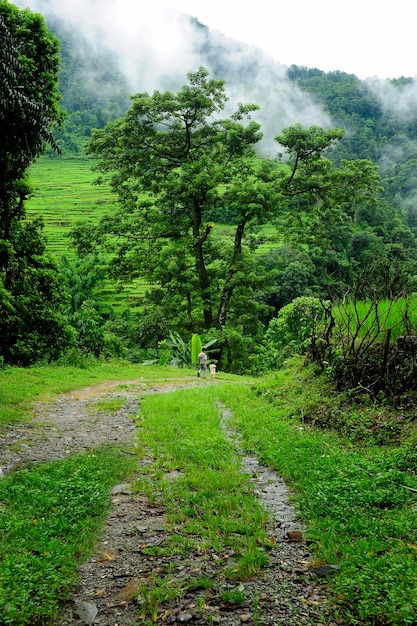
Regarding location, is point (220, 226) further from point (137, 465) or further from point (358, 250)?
point (137, 465)

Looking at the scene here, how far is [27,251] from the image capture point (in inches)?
826

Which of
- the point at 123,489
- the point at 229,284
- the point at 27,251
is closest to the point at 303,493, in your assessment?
the point at 123,489

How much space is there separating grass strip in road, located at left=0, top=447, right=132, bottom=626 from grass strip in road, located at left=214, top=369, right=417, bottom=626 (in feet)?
8.14

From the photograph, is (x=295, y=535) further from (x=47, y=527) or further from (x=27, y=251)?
(x=27, y=251)

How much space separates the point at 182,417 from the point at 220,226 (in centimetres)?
8014

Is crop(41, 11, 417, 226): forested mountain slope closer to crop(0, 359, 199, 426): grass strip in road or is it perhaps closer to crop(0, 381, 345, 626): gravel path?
crop(0, 359, 199, 426): grass strip in road

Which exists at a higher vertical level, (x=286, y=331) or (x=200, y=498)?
(x=200, y=498)

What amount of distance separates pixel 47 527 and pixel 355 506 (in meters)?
3.51

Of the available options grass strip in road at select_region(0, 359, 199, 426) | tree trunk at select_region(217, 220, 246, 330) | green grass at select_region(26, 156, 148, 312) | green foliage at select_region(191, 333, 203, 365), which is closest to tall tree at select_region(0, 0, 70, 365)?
grass strip in road at select_region(0, 359, 199, 426)

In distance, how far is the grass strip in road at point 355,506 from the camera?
399cm

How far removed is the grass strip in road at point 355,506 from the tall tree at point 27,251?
42.7 ft

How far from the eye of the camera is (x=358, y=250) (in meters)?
71.3

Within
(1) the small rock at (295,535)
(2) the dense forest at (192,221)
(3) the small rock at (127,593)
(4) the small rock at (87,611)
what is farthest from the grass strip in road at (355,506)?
(2) the dense forest at (192,221)

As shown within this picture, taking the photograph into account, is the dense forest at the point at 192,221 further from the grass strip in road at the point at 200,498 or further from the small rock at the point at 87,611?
the small rock at the point at 87,611
